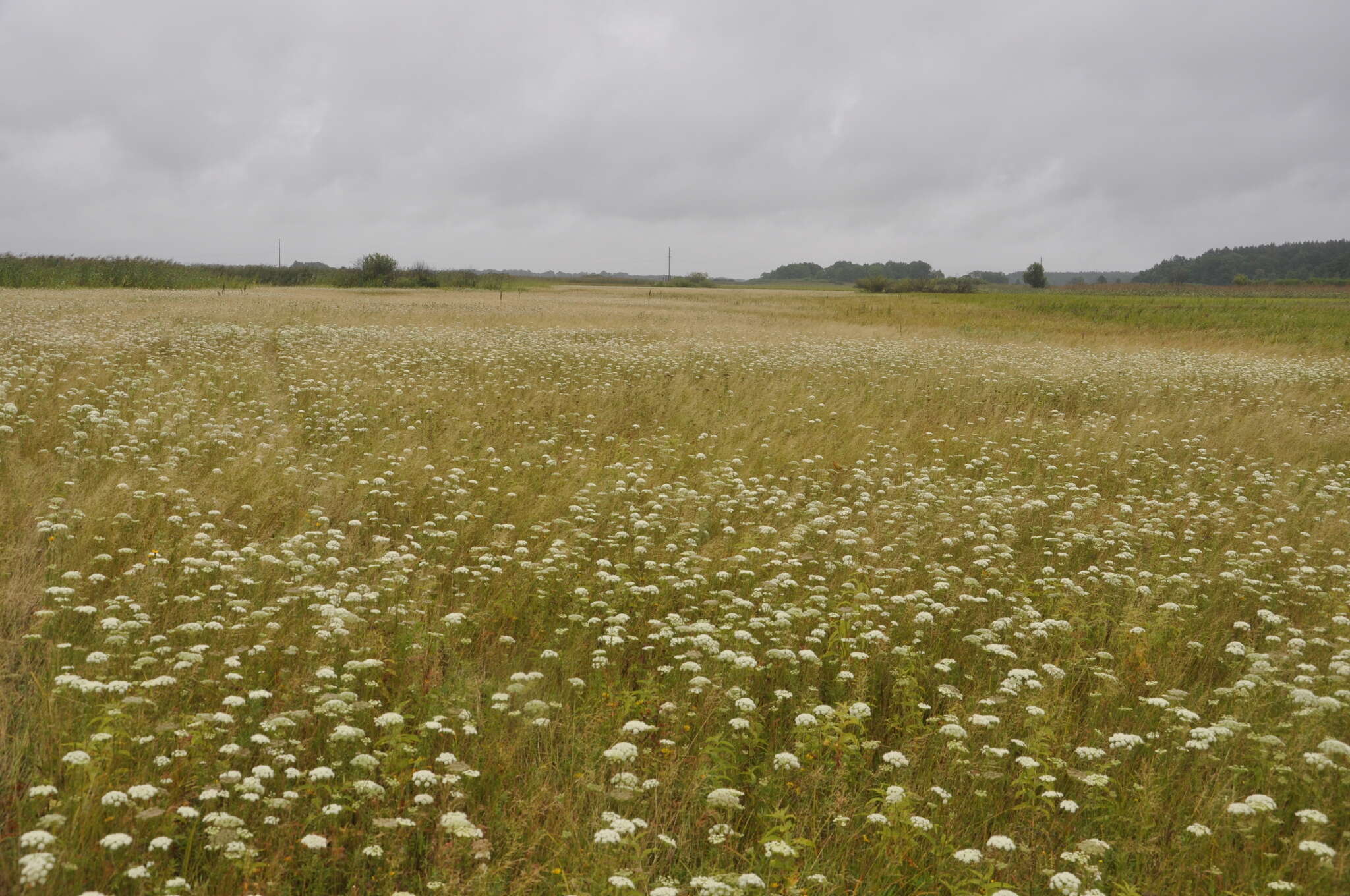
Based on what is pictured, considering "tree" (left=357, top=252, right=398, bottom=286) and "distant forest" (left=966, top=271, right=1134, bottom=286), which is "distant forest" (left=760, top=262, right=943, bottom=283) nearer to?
"distant forest" (left=966, top=271, right=1134, bottom=286)

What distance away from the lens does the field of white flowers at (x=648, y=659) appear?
3484mm

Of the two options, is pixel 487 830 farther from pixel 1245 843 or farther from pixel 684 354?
pixel 684 354

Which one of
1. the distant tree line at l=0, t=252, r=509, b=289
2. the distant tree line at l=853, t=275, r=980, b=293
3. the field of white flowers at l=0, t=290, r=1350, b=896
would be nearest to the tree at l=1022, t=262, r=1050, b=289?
the distant tree line at l=853, t=275, r=980, b=293

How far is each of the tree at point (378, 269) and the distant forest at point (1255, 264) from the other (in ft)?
339

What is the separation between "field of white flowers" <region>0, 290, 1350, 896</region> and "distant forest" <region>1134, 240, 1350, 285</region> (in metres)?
128

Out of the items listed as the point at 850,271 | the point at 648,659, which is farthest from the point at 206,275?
the point at 850,271

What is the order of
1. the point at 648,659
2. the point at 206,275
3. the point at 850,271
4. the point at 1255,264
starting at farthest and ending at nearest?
the point at 850,271, the point at 1255,264, the point at 206,275, the point at 648,659

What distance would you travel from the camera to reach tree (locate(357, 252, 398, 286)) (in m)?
73.9

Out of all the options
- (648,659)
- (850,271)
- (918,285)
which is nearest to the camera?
(648,659)

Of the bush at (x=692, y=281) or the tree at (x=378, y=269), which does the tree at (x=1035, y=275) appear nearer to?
the bush at (x=692, y=281)

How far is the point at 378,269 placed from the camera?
7438 cm

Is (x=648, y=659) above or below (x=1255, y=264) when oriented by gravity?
below

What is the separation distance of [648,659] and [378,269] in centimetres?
7665

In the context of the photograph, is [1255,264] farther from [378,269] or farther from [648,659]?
[648,659]
